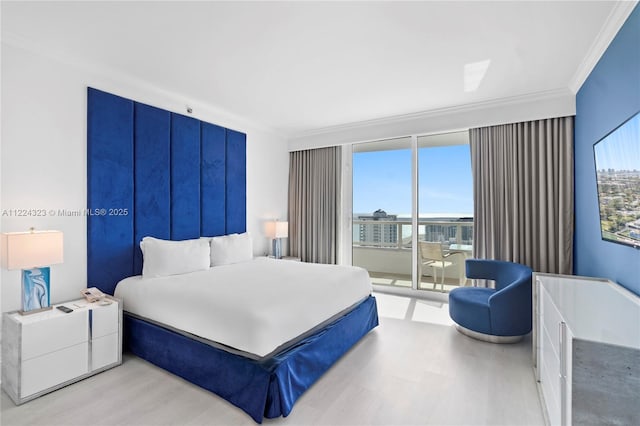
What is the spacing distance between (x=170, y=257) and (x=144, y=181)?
2.97 ft

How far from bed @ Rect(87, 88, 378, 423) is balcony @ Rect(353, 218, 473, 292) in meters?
1.84

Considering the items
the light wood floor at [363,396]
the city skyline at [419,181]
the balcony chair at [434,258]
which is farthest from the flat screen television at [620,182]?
the balcony chair at [434,258]

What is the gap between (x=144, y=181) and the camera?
3406mm

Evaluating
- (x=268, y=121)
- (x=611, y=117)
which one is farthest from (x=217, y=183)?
(x=611, y=117)

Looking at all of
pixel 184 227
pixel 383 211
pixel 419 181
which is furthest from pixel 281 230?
pixel 419 181

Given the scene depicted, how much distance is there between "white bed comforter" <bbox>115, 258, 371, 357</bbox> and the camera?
211 centimetres

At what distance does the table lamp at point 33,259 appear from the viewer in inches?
86.8

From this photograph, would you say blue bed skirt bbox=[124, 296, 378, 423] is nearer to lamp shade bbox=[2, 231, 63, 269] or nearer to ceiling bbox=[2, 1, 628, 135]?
lamp shade bbox=[2, 231, 63, 269]

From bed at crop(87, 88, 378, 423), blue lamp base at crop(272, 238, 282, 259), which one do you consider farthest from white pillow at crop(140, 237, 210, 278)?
blue lamp base at crop(272, 238, 282, 259)

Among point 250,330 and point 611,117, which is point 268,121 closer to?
point 250,330

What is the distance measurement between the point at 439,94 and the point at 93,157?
3.79 meters

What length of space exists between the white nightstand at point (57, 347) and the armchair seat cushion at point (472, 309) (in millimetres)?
3241

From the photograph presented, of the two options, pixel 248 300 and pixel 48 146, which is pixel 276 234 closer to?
pixel 248 300

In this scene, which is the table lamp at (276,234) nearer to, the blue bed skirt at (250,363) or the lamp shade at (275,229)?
the lamp shade at (275,229)
